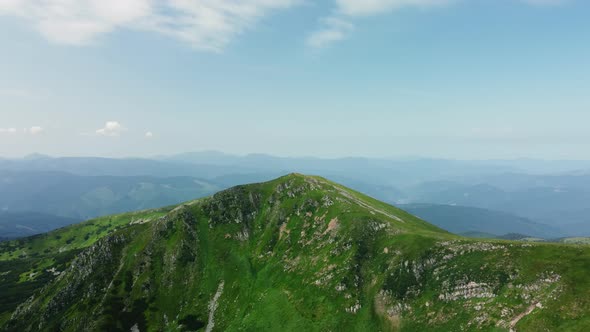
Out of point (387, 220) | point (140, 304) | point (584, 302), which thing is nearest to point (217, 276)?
point (140, 304)

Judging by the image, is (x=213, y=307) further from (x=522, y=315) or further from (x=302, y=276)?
(x=522, y=315)

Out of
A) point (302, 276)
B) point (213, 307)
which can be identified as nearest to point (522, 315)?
point (302, 276)

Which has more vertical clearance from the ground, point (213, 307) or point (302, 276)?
point (302, 276)

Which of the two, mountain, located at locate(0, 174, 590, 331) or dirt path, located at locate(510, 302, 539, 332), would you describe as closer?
dirt path, located at locate(510, 302, 539, 332)

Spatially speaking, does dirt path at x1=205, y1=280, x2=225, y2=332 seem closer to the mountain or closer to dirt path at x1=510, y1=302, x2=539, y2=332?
the mountain

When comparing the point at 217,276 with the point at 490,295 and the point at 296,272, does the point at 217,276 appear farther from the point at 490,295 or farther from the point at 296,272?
the point at 490,295

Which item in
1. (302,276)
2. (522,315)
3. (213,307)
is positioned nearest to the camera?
(522,315)

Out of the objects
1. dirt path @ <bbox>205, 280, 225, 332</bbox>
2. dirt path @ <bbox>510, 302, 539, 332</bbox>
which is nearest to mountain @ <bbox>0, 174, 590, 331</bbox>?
dirt path @ <bbox>510, 302, 539, 332</bbox>

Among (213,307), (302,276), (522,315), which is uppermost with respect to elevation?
(522,315)

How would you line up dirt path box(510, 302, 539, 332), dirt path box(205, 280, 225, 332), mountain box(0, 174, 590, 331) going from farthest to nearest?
dirt path box(205, 280, 225, 332)
mountain box(0, 174, 590, 331)
dirt path box(510, 302, 539, 332)
